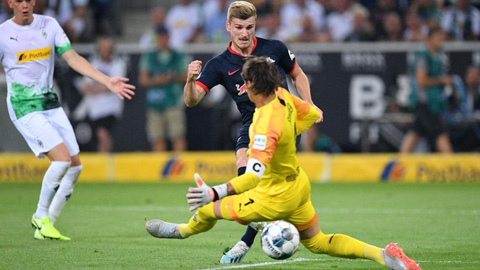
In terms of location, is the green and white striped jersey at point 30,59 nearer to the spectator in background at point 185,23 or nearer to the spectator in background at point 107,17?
the spectator in background at point 185,23

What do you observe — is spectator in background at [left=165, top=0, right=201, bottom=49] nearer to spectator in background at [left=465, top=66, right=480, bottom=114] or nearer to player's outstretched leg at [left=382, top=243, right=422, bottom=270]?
spectator in background at [left=465, top=66, right=480, bottom=114]

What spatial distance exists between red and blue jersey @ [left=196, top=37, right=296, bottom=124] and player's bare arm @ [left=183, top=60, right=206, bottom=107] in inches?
6.3

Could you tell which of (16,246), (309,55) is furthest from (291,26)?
(16,246)

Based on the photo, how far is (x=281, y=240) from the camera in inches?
259

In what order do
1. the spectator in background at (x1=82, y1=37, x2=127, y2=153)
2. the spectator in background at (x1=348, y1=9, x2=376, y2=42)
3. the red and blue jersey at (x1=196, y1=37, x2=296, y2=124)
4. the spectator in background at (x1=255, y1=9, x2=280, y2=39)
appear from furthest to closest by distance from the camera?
the spectator in background at (x1=255, y1=9, x2=280, y2=39) < the spectator in background at (x1=348, y1=9, x2=376, y2=42) < the spectator in background at (x1=82, y1=37, x2=127, y2=153) < the red and blue jersey at (x1=196, y1=37, x2=296, y2=124)

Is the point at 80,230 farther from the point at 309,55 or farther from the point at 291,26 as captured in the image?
the point at 291,26

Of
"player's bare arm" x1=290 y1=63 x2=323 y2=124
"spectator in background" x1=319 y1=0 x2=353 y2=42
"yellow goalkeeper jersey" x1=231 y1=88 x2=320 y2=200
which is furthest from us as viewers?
"spectator in background" x1=319 y1=0 x2=353 y2=42

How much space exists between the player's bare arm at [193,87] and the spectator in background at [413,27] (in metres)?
11.6

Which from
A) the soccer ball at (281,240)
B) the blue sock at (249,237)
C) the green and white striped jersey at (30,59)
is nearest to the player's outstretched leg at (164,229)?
the blue sock at (249,237)

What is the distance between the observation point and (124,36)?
2197cm

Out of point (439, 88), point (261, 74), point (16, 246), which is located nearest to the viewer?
point (261, 74)

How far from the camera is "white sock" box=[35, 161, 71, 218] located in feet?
30.9

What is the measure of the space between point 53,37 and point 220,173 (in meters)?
7.76

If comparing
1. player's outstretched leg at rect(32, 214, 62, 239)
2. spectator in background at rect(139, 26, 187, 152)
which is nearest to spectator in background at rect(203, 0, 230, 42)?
spectator in background at rect(139, 26, 187, 152)
